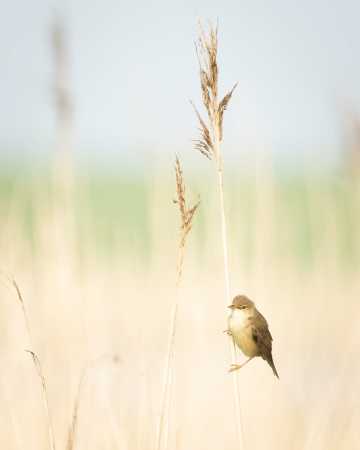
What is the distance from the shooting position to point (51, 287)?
3.51 m

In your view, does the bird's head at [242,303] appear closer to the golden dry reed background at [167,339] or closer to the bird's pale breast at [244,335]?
the bird's pale breast at [244,335]

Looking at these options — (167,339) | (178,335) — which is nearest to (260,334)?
(167,339)

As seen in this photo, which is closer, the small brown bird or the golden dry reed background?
the small brown bird

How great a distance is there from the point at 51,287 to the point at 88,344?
1.18 m

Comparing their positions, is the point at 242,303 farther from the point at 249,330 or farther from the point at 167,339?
the point at 167,339

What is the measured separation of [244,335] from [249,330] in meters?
0.03

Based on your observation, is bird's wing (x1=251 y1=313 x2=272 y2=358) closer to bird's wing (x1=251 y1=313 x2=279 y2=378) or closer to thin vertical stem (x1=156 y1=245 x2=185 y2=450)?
bird's wing (x1=251 y1=313 x2=279 y2=378)

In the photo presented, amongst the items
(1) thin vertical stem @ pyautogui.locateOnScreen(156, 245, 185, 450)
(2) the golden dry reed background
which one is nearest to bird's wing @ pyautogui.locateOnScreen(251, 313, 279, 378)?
(2) the golden dry reed background

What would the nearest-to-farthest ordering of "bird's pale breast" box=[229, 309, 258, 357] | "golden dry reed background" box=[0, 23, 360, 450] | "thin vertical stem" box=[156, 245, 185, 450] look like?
"thin vertical stem" box=[156, 245, 185, 450], "bird's pale breast" box=[229, 309, 258, 357], "golden dry reed background" box=[0, 23, 360, 450]

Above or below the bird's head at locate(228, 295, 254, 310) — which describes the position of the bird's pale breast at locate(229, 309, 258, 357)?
below

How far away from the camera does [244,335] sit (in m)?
1.94

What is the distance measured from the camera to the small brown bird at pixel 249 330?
1.94 meters

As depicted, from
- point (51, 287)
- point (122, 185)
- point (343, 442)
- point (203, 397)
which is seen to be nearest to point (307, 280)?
point (203, 397)

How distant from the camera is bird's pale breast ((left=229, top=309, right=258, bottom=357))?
6.34 ft
